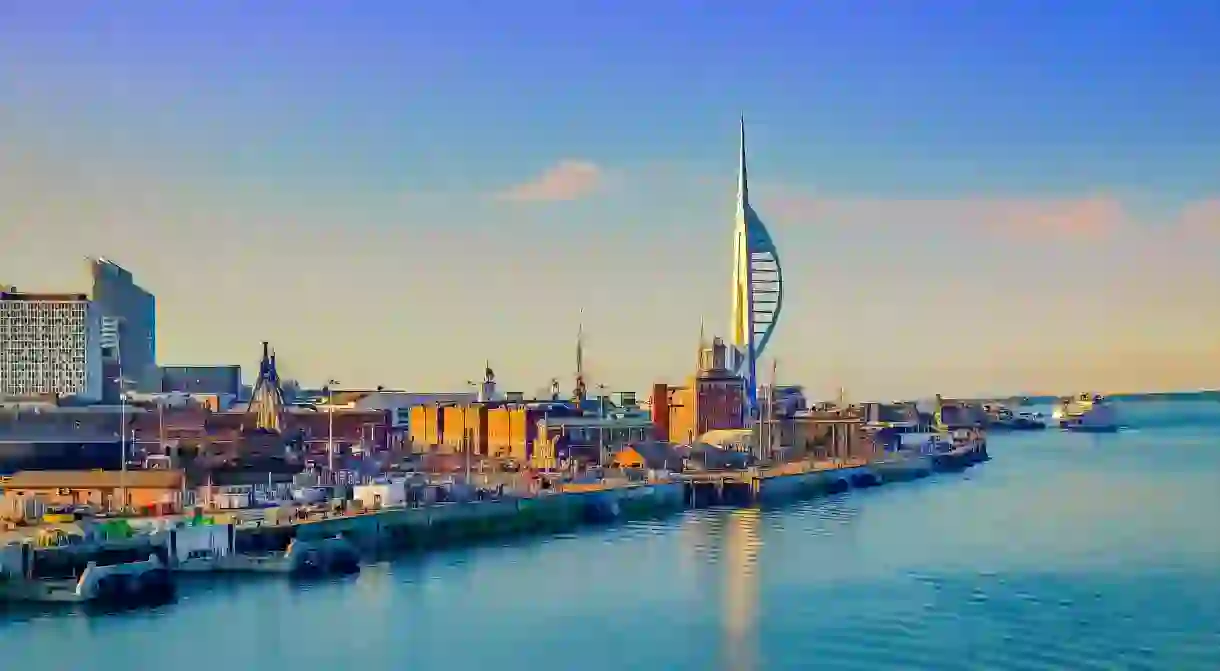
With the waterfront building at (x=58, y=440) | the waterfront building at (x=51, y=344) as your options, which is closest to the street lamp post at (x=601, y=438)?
the waterfront building at (x=58, y=440)

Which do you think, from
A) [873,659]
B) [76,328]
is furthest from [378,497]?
[76,328]

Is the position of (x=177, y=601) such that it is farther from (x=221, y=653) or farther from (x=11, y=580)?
(x=221, y=653)

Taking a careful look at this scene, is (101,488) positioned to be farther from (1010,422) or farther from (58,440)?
(1010,422)

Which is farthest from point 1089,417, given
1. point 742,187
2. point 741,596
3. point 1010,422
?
point 741,596

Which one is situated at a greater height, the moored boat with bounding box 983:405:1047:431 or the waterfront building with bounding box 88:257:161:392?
the waterfront building with bounding box 88:257:161:392

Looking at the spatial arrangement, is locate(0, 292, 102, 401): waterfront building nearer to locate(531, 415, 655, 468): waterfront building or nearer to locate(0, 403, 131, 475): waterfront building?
locate(0, 403, 131, 475): waterfront building

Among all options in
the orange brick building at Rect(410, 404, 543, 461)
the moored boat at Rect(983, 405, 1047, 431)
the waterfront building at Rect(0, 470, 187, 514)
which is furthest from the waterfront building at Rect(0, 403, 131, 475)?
the moored boat at Rect(983, 405, 1047, 431)

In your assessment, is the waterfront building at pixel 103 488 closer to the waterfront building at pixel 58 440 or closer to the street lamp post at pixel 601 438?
the waterfront building at pixel 58 440
